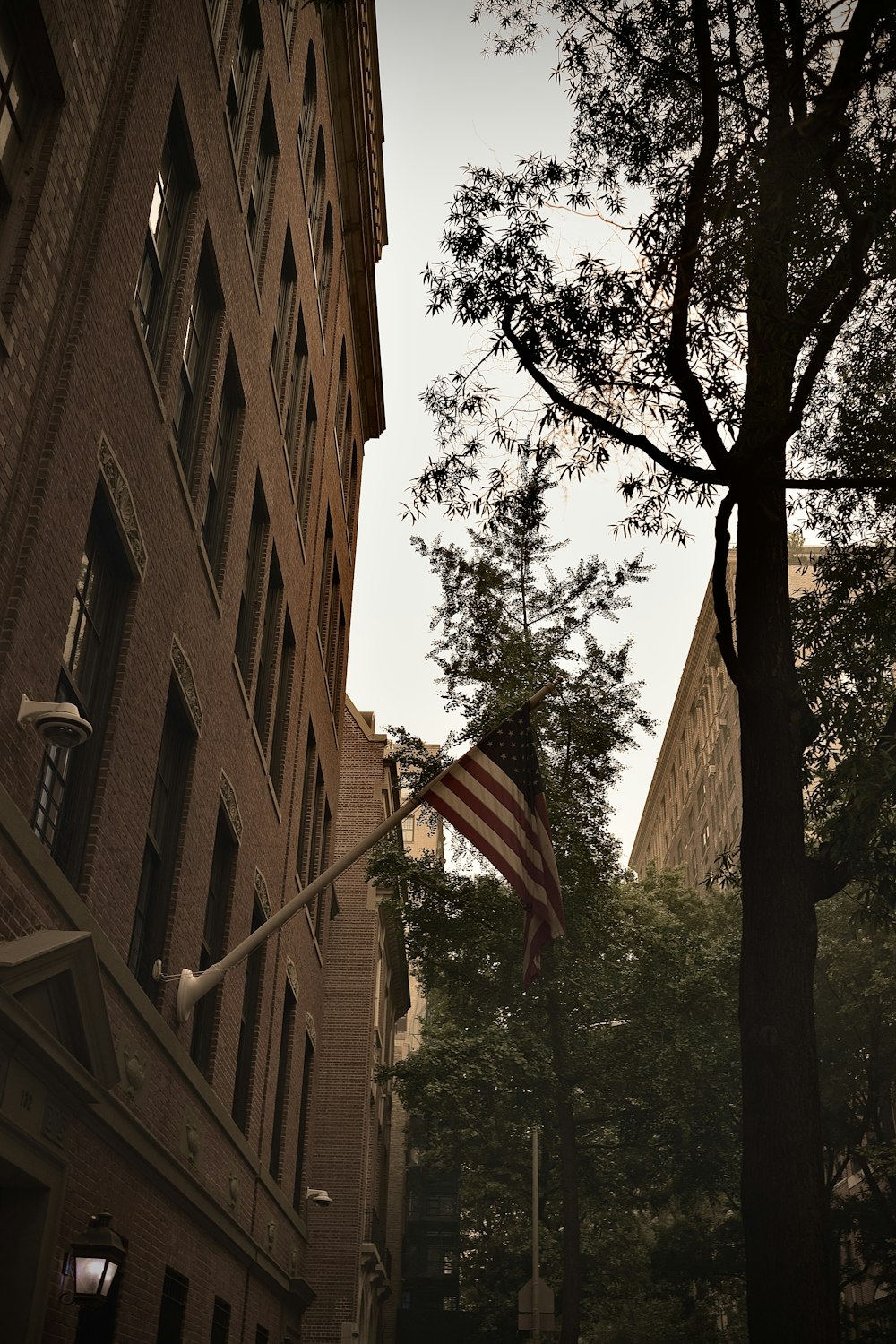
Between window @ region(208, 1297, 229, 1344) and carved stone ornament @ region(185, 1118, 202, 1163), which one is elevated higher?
carved stone ornament @ region(185, 1118, 202, 1163)

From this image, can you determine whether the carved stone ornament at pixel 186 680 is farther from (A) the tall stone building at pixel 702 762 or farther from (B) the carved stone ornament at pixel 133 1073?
(A) the tall stone building at pixel 702 762

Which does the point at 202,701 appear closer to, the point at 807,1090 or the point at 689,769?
the point at 807,1090

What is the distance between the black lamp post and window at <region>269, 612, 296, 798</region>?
389 inches

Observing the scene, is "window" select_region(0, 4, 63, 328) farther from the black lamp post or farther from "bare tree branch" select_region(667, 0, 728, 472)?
the black lamp post

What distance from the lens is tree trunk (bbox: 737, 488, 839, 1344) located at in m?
8.23

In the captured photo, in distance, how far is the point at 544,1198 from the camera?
3922 centimetres

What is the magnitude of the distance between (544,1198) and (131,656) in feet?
111

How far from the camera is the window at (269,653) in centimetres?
1711

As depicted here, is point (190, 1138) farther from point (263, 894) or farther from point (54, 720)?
point (54, 720)

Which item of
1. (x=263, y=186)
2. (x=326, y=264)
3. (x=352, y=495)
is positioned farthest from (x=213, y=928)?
(x=352, y=495)

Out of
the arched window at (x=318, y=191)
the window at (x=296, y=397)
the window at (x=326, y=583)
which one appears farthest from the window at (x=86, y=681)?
the window at (x=326, y=583)

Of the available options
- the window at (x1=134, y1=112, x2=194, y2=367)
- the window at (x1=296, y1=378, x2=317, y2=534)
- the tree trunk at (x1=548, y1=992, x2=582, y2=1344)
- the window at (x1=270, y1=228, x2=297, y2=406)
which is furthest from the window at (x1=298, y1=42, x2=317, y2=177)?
the tree trunk at (x1=548, y1=992, x2=582, y2=1344)

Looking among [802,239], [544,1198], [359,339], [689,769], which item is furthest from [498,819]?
[689,769]

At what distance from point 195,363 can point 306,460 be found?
8262 mm
